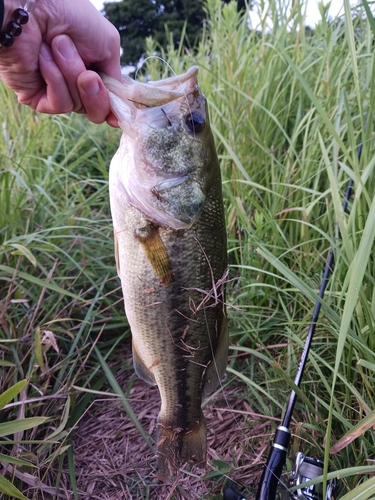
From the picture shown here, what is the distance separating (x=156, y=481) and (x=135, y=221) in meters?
1.10

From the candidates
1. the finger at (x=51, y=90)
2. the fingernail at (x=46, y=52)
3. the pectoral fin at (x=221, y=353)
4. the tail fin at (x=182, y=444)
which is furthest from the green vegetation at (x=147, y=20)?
the tail fin at (x=182, y=444)

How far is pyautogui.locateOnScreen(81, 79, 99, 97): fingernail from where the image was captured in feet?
4.57

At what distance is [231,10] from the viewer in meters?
2.63

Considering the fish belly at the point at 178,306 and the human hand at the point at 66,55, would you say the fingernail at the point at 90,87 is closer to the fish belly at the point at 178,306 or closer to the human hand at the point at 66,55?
the human hand at the point at 66,55

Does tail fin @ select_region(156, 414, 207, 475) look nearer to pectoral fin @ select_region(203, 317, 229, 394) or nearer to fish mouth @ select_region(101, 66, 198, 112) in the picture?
pectoral fin @ select_region(203, 317, 229, 394)

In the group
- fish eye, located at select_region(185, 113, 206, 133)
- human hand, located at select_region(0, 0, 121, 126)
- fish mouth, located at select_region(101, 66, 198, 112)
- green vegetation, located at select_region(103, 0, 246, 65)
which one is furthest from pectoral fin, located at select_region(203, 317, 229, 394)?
green vegetation, located at select_region(103, 0, 246, 65)

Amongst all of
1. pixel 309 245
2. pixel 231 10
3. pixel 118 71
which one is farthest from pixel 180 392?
pixel 231 10

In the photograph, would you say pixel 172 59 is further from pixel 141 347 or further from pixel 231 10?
pixel 141 347

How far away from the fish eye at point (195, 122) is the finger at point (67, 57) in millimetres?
467

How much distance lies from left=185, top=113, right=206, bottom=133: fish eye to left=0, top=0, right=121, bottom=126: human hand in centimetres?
31

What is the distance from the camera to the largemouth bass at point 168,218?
134cm

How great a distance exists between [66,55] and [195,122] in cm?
55

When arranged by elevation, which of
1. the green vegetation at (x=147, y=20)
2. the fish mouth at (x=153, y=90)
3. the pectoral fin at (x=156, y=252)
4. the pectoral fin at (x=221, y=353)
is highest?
the green vegetation at (x=147, y=20)

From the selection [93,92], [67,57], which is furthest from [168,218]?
[67,57]
